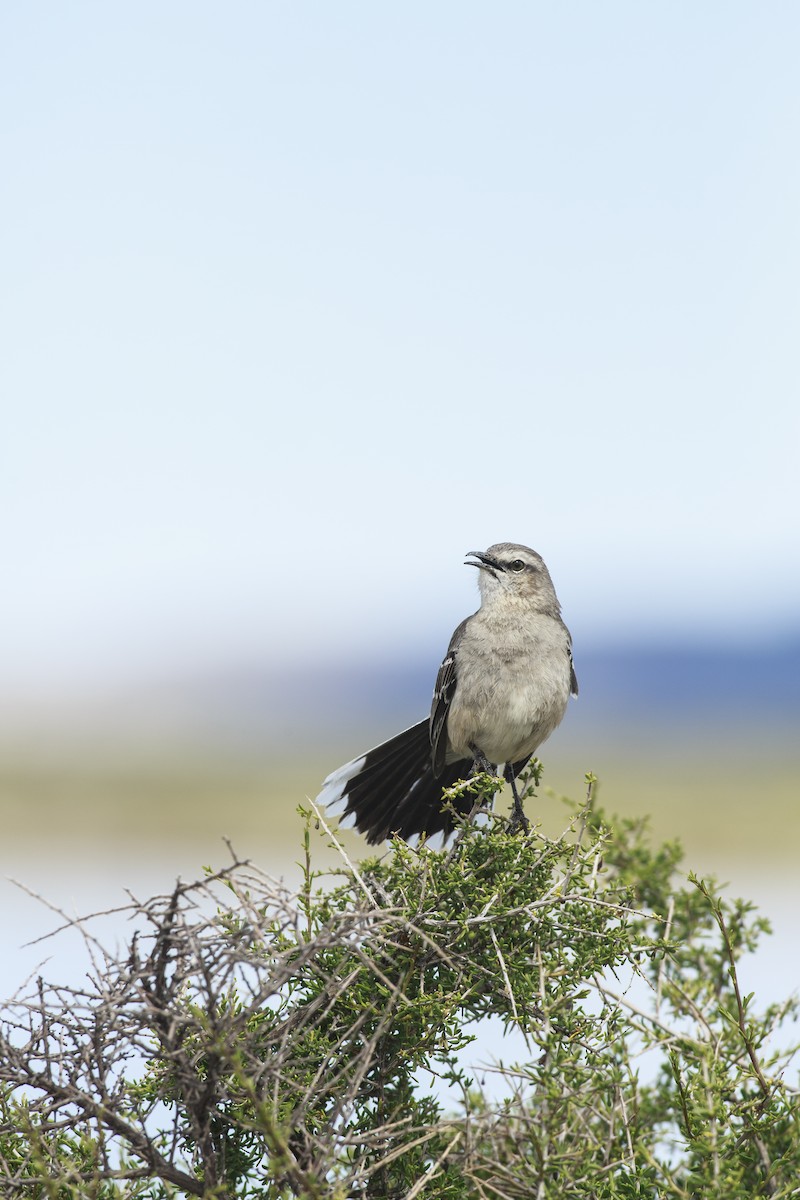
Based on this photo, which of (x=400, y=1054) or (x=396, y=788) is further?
(x=396, y=788)

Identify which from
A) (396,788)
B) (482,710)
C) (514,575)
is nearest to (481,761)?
(482,710)

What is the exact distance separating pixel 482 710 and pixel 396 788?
23.1 inches

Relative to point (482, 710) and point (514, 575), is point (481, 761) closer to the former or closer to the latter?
point (482, 710)

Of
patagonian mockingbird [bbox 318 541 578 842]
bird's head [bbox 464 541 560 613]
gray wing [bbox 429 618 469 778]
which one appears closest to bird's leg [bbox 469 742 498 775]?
patagonian mockingbird [bbox 318 541 578 842]

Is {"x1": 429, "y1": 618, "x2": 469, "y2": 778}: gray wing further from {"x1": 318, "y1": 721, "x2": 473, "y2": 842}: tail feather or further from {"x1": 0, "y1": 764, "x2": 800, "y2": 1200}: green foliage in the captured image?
{"x1": 0, "y1": 764, "x2": 800, "y2": 1200}: green foliage

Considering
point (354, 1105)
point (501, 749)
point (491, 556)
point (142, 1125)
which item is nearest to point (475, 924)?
point (354, 1105)

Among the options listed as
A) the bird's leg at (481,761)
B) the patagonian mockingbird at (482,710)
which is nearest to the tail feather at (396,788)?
the patagonian mockingbird at (482,710)

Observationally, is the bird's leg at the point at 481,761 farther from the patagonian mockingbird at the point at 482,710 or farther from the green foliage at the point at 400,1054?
the green foliage at the point at 400,1054

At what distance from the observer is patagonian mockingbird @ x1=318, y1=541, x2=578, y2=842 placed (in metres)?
4.82

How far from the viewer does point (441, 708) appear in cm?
500

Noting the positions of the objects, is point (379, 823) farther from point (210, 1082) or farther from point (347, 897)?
point (210, 1082)

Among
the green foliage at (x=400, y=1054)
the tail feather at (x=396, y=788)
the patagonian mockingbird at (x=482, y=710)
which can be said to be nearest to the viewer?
the green foliage at (x=400, y=1054)

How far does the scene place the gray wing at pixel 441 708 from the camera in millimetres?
4988

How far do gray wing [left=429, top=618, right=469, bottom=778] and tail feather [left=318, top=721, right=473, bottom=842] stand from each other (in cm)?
→ 8
